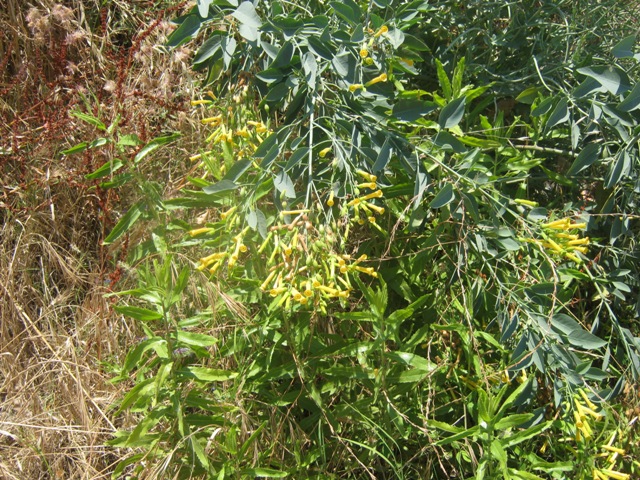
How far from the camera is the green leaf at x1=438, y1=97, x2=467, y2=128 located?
174cm

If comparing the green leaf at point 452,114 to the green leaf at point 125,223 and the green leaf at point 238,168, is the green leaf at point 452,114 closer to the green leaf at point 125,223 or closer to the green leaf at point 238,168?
the green leaf at point 238,168

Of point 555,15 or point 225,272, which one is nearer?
point 225,272

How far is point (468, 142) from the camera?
6.20 feet

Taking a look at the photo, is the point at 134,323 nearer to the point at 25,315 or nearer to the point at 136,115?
the point at 25,315

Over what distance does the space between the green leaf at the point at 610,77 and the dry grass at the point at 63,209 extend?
1418 millimetres

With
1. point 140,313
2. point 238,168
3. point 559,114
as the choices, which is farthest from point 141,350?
point 559,114

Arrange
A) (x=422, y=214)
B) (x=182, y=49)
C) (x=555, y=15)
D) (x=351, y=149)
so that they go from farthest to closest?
1. (x=182, y=49)
2. (x=555, y=15)
3. (x=422, y=214)
4. (x=351, y=149)

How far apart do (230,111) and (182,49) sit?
2.81ft

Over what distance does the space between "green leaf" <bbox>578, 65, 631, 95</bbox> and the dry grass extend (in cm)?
142

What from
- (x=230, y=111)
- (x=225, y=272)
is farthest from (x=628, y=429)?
(x=230, y=111)

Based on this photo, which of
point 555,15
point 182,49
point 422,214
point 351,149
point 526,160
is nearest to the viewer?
point 351,149

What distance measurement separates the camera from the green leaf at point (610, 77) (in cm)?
171

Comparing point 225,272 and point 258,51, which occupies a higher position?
point 258,51

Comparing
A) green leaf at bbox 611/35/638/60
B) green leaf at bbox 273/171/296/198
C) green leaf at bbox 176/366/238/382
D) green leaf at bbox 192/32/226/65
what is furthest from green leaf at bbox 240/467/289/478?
green leaf at bbox 611/35/638/60
